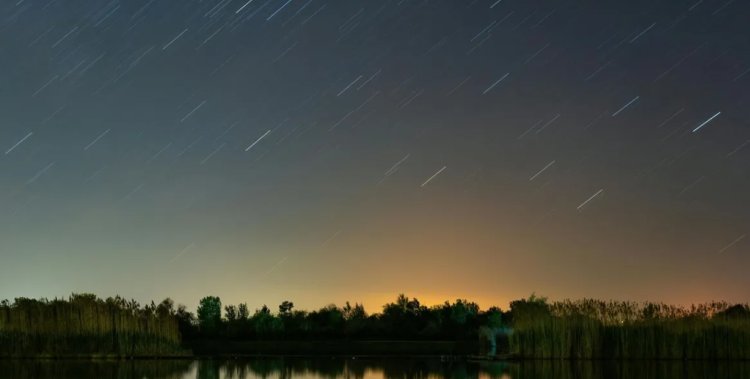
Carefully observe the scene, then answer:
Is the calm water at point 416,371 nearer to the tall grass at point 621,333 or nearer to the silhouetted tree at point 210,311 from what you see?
the tall grass at point 621,333

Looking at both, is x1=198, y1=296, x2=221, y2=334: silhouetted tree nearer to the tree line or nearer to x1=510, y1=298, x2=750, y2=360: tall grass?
the tree line

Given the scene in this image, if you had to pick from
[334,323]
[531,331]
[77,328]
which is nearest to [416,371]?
[531,331]

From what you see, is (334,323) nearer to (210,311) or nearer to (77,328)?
(210,311)

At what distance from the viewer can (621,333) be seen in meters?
35.4

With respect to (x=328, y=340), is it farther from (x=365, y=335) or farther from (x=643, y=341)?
(x=643, y=341)

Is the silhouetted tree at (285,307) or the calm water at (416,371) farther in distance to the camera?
the silhouetted tree at (285,307)

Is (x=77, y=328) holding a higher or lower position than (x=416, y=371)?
higher

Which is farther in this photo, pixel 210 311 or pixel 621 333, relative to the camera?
pixel 210 311

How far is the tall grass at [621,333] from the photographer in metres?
34.9

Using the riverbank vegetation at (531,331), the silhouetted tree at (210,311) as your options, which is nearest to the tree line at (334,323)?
the silhouetted tree at (210,311)

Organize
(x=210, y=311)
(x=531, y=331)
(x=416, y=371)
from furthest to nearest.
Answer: (x=210, y=311), (x=531, y=331), (x=416, y=371)

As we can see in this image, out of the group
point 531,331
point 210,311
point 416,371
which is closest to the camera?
point 416,371

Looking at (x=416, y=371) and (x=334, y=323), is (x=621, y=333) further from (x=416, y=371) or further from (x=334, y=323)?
(x=334, y=323)

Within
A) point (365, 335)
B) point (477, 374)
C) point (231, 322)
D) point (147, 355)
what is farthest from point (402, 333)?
point (477, 374)
